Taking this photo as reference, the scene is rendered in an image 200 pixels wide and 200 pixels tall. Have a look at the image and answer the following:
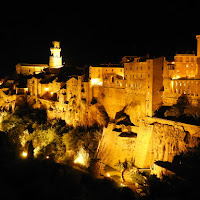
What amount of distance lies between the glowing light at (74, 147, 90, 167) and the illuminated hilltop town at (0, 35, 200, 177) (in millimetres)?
1479

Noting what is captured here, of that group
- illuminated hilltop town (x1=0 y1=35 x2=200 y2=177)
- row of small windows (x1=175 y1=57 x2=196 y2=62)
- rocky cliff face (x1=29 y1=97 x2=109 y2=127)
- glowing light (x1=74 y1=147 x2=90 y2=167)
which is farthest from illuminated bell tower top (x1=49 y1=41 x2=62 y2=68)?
row of small windows (x1=175 y1=57 x2=196 y2=62)

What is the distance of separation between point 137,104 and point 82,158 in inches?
309

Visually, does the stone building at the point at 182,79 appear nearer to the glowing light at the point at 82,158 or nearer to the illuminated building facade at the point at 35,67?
the glowing light at the point at 82,158

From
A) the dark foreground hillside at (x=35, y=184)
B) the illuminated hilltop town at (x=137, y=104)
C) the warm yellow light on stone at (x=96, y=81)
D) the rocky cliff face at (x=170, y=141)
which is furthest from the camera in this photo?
the warm yellow light on stone at (x=96, y=81)

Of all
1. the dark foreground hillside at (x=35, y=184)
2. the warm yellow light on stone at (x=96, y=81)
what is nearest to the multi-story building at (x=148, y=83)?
the warm yellow light on stone at (x=96, y=81)

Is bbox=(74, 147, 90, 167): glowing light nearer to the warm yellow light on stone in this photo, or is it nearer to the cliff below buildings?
the cliff below buildings

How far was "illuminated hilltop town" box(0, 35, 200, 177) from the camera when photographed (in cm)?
2670

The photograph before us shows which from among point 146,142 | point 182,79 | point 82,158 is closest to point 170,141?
point 146,142

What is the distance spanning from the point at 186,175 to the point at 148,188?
349 centimetres

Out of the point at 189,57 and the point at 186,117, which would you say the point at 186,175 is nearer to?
the point at 186,117

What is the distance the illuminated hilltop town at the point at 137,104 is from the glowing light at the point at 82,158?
1479 millimetres

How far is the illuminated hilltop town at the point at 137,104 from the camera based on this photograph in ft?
87.6

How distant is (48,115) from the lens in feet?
133

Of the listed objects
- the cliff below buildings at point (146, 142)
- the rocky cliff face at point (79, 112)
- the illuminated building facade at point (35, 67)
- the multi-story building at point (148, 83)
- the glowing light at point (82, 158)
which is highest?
the illuminated building facade at point (35, 67)
